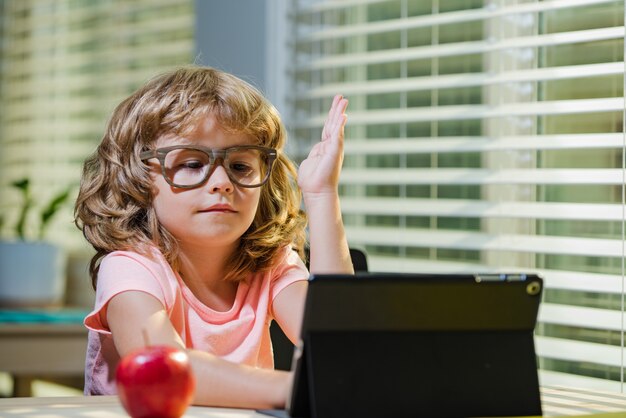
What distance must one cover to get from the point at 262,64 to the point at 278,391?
159 centimetres

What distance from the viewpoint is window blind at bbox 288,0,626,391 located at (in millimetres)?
1926

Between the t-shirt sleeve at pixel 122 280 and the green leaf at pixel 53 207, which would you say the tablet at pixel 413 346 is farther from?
the green leaf at pixel 53 207

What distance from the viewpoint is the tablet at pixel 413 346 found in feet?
3.20

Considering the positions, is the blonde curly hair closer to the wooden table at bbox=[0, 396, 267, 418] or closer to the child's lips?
the child's lips

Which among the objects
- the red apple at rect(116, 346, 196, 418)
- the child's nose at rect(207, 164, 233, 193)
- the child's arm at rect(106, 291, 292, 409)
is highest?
the child's nose at rect(207, 164, 233, 193)

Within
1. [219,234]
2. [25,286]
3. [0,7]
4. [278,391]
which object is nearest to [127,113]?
[219,234]

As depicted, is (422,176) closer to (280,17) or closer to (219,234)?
(280,17)

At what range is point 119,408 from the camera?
1.12m

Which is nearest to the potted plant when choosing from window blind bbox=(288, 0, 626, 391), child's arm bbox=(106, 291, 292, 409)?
window blind bbox=(288, 0, 626, 391)

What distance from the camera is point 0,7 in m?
4.02

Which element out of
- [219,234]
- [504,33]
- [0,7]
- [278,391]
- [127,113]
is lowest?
[278,391]

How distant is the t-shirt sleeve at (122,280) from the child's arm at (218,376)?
2.0 inches

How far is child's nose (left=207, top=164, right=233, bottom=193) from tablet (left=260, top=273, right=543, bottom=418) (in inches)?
15.3

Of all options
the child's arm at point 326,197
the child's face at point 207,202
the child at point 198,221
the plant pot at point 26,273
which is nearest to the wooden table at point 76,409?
the child at point 198,221
